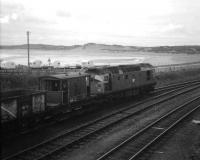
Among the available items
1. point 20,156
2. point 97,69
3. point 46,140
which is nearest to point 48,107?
point 46,140

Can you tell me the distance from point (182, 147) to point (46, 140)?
698 centimetres

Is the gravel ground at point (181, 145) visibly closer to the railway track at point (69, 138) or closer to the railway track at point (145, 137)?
the railway track at point (145, 137)

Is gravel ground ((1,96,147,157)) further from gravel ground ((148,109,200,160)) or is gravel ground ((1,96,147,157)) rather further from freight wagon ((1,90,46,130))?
gravel ground ((148,109,200,160))

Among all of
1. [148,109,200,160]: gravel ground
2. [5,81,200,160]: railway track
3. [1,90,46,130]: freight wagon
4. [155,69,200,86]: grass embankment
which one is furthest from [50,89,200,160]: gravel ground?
[155,69,200,86]: grass embankment

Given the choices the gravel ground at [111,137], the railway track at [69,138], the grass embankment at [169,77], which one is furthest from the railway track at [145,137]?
the grass embankment at [169,77]

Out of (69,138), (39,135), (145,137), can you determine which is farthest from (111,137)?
(39,135)

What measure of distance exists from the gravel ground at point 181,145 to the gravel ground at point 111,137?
7.67 ft

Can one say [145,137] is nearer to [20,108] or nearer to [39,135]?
[39,135]

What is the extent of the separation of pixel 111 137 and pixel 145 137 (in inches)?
75.0

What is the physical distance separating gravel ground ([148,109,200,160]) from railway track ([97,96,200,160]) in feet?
1.81

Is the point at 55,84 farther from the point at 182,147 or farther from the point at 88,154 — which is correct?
the point at 182,147

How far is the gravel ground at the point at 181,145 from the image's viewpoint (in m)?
14.3

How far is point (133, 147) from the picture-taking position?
51.2ft

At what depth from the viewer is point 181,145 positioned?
52.6ft
